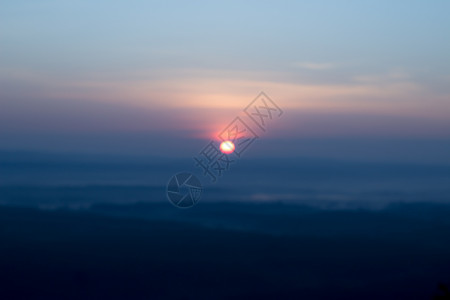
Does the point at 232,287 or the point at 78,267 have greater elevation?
the point at 78,267

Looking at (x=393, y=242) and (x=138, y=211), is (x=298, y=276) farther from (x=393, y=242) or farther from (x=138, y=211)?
(x=138, y=211)

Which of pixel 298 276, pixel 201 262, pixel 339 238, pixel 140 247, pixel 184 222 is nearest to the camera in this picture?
pixel 298 276

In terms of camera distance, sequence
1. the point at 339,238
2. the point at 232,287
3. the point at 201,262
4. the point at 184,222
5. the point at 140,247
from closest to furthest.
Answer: the point at 232,287, the point at 201,262, the point at 140,247, the point at 339,238, the point at 184,222

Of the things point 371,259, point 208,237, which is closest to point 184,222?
point 208,237

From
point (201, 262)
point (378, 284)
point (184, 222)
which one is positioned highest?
point (184, 222)

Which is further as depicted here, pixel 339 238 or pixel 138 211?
pixel 138 211

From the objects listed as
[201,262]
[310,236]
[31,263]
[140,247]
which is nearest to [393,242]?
[310,236]

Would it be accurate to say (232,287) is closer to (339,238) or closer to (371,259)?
(371,259)
